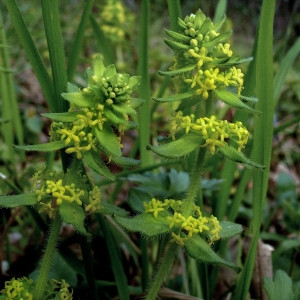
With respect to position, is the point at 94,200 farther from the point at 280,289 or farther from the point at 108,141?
the point at 280,289

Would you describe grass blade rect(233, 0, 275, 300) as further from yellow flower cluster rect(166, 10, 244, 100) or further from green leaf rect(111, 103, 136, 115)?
green leaf rect(111, 103, 136, 115)

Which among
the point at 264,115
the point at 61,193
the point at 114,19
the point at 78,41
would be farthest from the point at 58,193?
the point at 114,19

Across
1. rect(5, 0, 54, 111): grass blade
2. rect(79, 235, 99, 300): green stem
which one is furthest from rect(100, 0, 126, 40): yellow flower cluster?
Answer: rect(79, 235, 99, 300): green stem

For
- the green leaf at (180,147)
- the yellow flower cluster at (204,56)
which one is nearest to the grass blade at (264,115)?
the yellow flower cluster at (204,56)

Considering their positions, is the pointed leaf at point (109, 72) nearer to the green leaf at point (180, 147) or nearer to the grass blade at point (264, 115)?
the green leaf at point (180, 147)

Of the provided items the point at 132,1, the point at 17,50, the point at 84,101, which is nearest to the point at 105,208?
the point at 84,101

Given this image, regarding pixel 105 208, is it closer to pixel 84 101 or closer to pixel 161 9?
pixel 84 101
